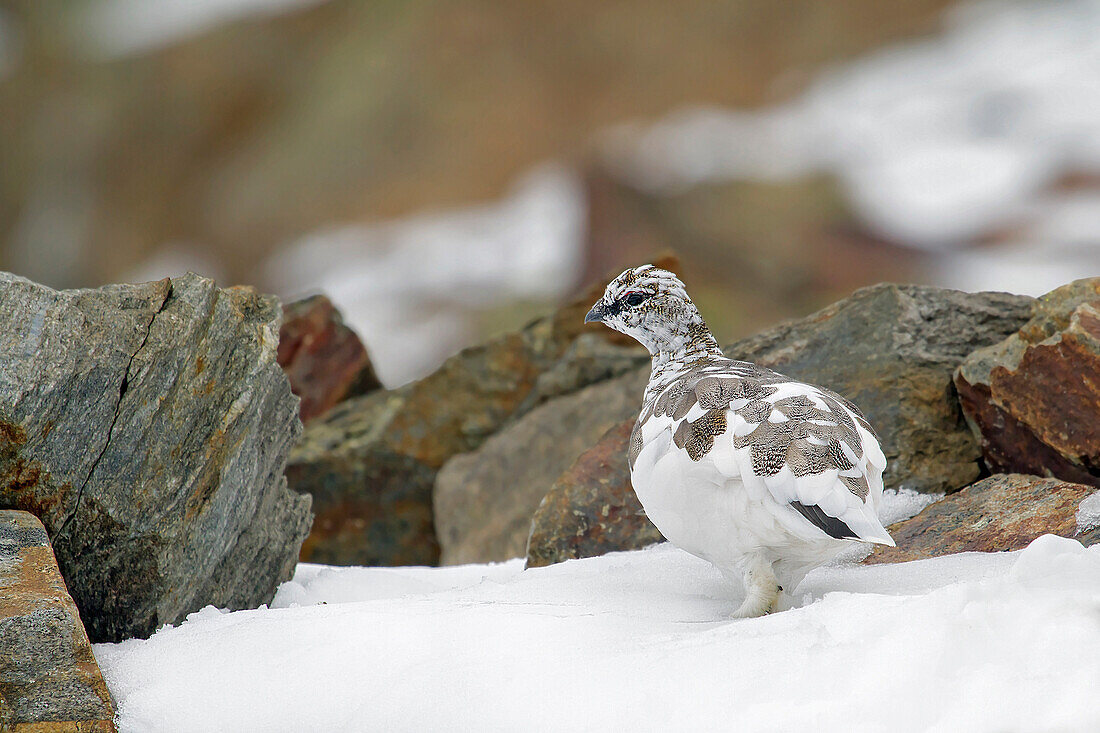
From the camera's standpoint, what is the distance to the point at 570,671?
1.22 m

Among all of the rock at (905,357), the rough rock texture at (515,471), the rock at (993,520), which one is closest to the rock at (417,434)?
the rough rock texture at (515,471)

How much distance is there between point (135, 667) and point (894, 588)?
1268 mm

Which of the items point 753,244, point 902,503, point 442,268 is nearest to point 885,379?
point 902,503

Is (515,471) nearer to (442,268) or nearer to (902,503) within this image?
(902,503)

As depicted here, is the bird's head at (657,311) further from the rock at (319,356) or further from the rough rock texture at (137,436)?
the rock at (319,356)

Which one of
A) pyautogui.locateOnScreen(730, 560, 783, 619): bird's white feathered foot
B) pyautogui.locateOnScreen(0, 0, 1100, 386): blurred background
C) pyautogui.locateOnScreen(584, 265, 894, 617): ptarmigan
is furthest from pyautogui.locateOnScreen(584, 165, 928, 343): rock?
pyautogui.locateOnScreen(730, 560, 783, 619): bird's white feathered foot

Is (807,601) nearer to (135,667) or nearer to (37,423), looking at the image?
(135,667)

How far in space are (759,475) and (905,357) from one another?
42.8 inches

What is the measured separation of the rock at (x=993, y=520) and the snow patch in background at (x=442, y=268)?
10.2ft

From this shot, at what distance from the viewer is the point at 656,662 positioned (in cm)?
122

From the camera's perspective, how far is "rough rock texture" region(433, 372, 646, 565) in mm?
3121

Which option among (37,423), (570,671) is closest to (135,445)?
(37,423)

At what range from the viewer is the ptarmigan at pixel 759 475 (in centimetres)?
141

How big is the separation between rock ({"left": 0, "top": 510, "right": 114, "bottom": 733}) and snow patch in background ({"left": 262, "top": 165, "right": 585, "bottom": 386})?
3.22m
